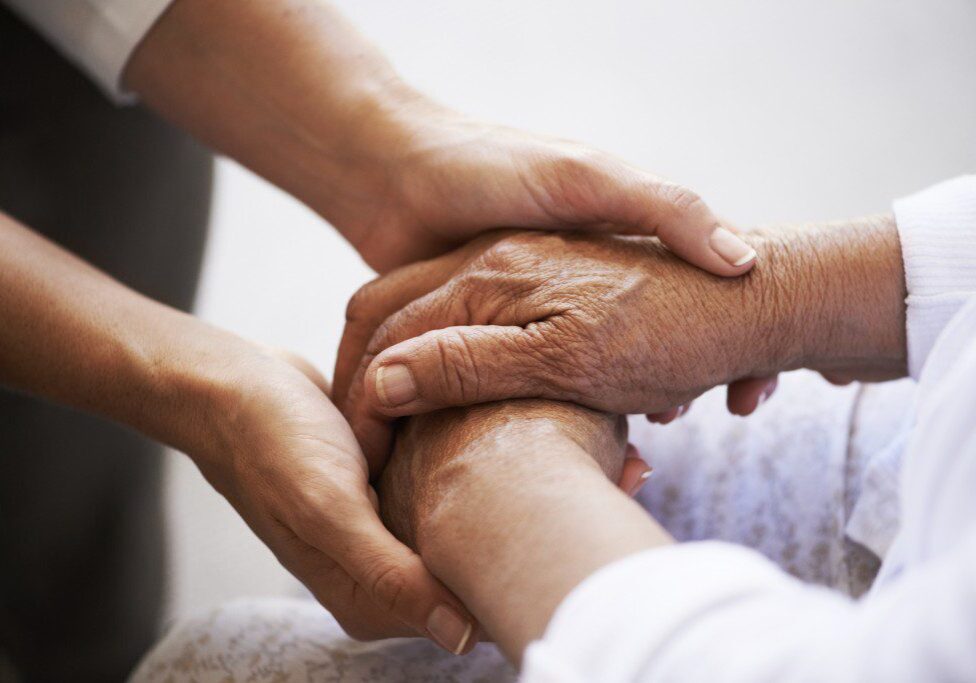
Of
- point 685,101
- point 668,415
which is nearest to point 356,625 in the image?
point 668,415

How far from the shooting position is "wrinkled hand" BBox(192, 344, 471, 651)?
812 millimetres

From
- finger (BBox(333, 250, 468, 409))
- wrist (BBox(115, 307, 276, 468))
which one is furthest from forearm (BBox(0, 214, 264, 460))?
finger (BBox(333, 250, 468, 409))

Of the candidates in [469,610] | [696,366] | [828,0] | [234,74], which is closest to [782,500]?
[696,366]

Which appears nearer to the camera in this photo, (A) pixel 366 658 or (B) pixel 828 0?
(A) pixel 366 658

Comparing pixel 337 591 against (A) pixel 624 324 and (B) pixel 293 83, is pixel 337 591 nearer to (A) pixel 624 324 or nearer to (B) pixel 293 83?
(A) pixel 624 324

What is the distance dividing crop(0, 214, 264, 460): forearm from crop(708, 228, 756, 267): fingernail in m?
0.55

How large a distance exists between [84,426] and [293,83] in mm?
629

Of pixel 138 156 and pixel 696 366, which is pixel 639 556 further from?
pixel 138 156

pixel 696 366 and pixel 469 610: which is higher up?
pixel 696 366

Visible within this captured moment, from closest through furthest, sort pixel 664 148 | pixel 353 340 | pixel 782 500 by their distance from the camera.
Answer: pixel 782 500 → pixel 353 340 → pixel 664 148

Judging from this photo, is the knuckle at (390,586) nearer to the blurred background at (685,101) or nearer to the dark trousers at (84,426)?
the dark trousers at (84,426)

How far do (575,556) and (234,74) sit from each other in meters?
0.89

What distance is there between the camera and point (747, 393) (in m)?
1.06

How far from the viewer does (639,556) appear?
0.56 m
